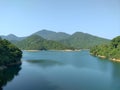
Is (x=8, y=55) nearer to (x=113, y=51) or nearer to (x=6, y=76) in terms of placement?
(x=6, y=76)

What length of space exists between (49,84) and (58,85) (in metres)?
1.91

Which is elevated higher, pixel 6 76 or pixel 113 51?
pixel 113 51

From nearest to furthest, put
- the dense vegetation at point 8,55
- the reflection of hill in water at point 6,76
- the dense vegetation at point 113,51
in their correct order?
the reflection of hill in water at point 6,76 < the dense vegetation at point 8,55 < the dense vegetation at point 113,51

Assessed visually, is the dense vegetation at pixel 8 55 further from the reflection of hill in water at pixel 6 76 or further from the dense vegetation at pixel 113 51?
the dense vegetation at pixel 113 51

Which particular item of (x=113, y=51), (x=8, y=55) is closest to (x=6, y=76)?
(x=8, y=55)

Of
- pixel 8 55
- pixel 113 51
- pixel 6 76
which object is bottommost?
pixel 6 76

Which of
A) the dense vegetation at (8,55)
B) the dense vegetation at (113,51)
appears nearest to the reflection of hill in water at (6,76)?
the dense vegetation at (8,55)

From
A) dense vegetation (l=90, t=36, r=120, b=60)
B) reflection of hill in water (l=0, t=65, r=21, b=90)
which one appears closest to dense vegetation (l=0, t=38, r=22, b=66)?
reflection of hill in water (l=0, t=65, r=21, b=90)

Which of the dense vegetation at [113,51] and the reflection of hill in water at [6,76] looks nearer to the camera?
the reflection of hill in water at [6,76]

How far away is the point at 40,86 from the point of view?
35562mm

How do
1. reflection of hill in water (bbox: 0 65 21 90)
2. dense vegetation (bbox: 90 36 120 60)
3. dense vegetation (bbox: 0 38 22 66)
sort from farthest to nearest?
dense vegetation (bbox: 90 36 120 60) < dense vegetation (bbox: 0 38 22 66) < reflection of hill in water (bbox: 0 65 21 90)

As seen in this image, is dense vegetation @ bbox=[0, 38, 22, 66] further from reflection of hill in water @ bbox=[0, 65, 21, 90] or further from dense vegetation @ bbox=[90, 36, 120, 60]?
dense vegetation @ bbox=[90, 36, 120, 60]

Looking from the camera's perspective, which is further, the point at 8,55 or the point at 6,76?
the point at 8,55

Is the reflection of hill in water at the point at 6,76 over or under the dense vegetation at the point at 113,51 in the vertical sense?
under
